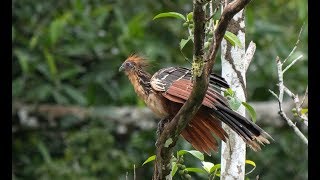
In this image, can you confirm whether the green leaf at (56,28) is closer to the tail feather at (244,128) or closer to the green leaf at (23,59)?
the green leaf at (23,59)

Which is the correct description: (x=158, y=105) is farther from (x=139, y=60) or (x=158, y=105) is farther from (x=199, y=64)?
(x=199, y=64)

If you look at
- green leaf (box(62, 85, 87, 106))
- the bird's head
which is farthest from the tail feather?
green leaf (box(62, 85, 87, 106))

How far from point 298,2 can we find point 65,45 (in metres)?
1.95

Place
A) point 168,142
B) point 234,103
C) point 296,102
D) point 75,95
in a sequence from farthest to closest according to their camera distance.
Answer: point 75,95 < point 296,102 < point 234,103 < point 168,142

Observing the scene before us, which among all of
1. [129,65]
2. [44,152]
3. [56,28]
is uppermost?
[56,28]

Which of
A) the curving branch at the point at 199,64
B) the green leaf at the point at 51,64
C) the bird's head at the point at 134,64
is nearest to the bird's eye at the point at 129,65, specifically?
the bird's head at the point at 134,64

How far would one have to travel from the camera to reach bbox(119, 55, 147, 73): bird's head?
4891 mm

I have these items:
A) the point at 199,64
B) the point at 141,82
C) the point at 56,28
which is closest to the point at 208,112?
the point at 141,82

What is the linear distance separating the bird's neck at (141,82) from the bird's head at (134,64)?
0.07 ft

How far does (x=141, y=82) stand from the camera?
4.81m

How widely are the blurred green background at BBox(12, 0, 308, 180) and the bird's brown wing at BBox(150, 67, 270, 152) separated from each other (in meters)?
3.15

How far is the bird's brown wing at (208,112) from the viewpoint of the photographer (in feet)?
14.3

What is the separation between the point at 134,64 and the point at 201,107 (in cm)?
57

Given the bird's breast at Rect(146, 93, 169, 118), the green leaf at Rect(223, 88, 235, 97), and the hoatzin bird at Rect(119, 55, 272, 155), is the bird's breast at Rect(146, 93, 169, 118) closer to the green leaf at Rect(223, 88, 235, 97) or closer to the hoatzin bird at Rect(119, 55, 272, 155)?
the hoatzin bird at Rect(119, 55, 272, 155)
